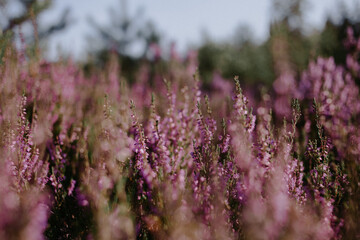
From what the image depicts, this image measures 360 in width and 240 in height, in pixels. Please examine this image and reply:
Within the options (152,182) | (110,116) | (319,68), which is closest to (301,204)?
(152,182)

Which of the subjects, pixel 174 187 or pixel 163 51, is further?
pixel 163 51

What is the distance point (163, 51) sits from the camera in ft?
44.3

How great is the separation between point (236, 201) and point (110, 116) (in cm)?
93

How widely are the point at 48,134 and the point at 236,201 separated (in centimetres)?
168

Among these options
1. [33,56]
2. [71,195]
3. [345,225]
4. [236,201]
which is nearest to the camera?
[345,225]

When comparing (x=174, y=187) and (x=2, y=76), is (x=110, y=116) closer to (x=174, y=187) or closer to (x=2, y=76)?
(x=174, y=187)

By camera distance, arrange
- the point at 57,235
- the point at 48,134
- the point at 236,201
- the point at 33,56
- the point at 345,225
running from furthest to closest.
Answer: the point at 33,56, the point at 48,134, the point at 57,235, the point at 236,201, the point at 345,225

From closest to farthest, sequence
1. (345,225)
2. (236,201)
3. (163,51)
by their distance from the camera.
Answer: (345,225), (236,201), (163,51)

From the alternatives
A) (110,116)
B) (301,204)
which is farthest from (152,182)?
(301,204)

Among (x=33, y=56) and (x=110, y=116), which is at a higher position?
(x=33, y=56)

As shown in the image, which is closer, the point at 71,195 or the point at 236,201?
the point at 236,201

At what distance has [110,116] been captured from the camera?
5.93 feet

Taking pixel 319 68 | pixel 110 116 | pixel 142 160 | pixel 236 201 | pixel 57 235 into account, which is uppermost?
pixel 319 68

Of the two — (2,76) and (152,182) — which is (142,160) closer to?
(152,182)
